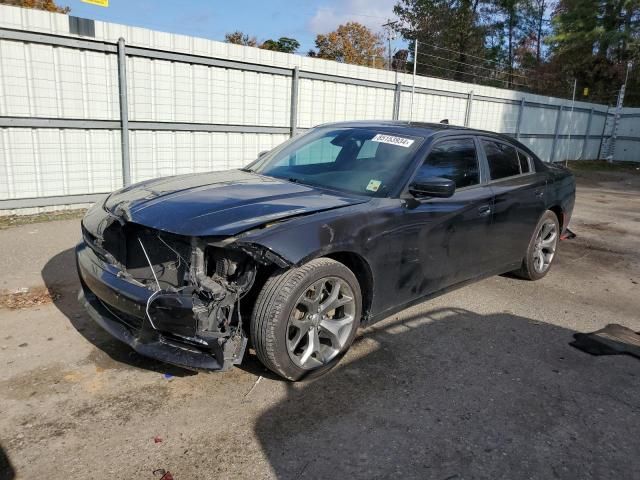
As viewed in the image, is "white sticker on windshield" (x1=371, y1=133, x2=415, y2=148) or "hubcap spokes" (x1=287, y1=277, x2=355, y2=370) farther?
"white sticker on windshield" (x1=371, y1=133, x2=415, y2=148)

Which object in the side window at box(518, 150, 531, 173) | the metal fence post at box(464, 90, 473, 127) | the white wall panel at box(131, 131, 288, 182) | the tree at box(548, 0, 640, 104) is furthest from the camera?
the tree at box(548, 0, 640, 104)

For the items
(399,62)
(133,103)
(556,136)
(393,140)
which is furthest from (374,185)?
(399,62)

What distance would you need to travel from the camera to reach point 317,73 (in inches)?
396

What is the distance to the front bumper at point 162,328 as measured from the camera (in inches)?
107

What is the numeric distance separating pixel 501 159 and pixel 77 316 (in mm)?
4034

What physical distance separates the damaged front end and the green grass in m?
4.41

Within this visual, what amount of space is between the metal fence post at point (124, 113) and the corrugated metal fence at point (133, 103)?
0.01 m

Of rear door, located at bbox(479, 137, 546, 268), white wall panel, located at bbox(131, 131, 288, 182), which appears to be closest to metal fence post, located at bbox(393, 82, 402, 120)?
white wall panel, located at bbox(131, 131, 288, 182)

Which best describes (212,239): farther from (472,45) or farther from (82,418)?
(472,45)

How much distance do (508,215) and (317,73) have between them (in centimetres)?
647

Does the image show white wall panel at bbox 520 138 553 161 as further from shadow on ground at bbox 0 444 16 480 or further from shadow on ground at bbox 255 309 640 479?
shadow on ground at bbox 0 444 16 480

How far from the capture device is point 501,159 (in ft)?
15.8

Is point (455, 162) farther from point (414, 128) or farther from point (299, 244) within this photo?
point (299, 244)

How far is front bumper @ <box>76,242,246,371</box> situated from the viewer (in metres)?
2.73
